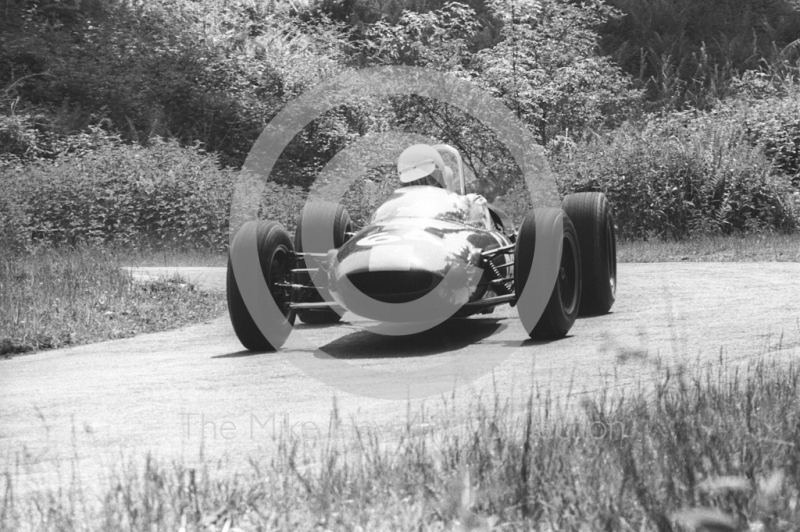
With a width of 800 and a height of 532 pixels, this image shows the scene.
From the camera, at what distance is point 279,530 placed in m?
3.50

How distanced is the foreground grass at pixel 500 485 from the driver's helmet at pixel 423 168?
16.2 feet

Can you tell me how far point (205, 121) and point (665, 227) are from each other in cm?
1269

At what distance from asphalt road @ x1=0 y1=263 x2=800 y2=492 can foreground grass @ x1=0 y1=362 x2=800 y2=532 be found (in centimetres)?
31

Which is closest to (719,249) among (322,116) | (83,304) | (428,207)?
(428,207)

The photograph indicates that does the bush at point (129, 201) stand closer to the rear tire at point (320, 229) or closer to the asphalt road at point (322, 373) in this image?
the rear tire at point (320, 229)

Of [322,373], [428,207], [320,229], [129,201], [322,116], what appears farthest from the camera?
[322,116]

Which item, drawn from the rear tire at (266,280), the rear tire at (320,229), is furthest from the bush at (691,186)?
the rear tire at (266,280)

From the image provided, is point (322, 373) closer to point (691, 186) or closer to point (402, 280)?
point (402, 280)

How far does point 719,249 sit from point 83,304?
875 centimetres

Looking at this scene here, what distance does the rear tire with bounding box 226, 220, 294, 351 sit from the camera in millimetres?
8102

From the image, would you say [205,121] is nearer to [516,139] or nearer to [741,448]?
[516,139]

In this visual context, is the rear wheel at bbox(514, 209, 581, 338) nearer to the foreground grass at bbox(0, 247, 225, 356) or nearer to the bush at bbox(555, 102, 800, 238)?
the foreground grass at bbox(0, 247, 225, 356)

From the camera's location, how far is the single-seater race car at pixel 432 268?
7.66m

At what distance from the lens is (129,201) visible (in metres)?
20.2
